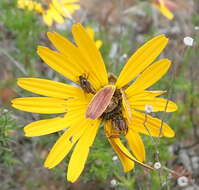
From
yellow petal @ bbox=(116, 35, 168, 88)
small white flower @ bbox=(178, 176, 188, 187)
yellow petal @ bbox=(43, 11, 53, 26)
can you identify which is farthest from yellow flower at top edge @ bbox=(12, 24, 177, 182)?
yellow petal @ bbox=(43, 11, 53, 26)

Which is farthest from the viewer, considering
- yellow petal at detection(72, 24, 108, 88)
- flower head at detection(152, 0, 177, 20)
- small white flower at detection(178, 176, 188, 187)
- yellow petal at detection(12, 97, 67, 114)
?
flower head at detection(152, 0, 177, 20)

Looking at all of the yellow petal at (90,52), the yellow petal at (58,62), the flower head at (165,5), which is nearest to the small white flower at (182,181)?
the yellow petal at (90,52)

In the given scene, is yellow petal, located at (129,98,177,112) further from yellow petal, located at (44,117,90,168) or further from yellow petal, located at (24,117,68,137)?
Answer: yellow petal, located at (24,117,68,137)

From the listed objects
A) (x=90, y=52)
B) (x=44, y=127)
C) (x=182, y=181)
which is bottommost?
(x=182, y=181)

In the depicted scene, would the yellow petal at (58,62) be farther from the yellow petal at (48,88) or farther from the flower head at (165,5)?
the flower head at (165,5)

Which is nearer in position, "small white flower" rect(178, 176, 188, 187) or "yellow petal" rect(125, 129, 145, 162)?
"small white flower" rect(178, 176, 188, 187)

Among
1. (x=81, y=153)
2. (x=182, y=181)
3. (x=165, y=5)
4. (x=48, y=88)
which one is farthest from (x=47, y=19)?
(x=182, y=181)

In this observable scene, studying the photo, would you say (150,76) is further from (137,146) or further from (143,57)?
(137,146)
